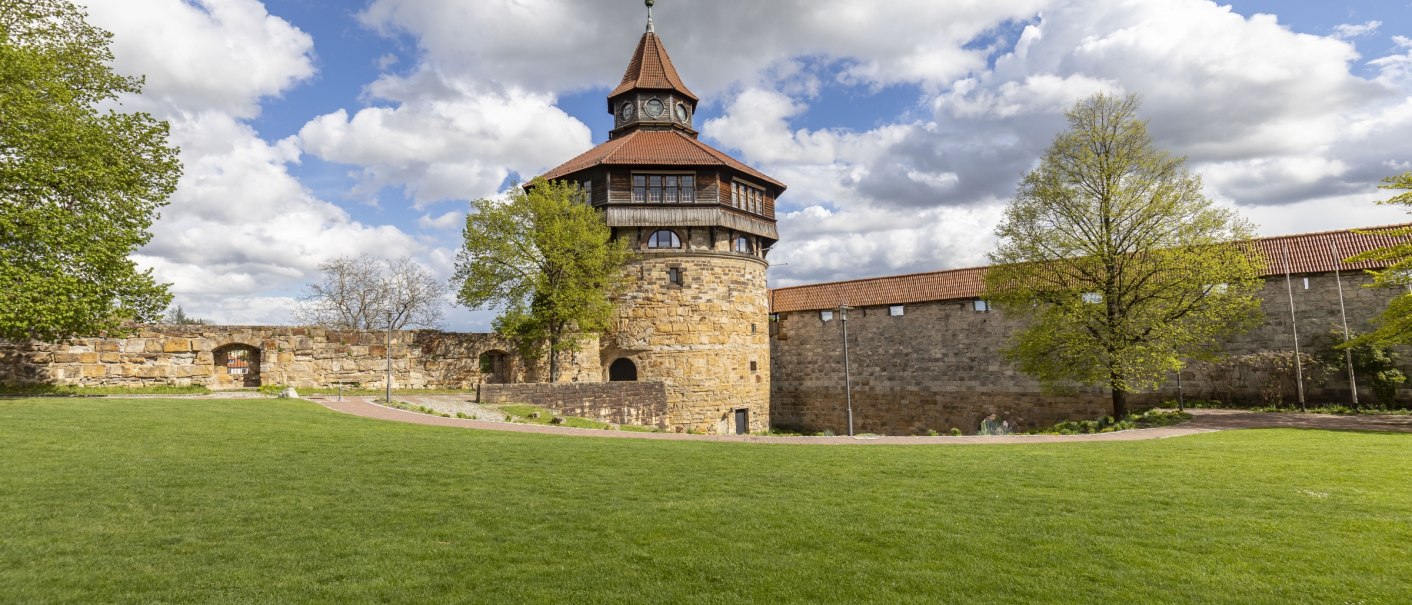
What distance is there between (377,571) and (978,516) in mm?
5386

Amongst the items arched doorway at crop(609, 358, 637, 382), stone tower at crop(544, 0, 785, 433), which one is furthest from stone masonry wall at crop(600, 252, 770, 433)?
arched doorway at crop(609, 358, 637, 382)

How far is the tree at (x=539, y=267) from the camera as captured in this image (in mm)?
24656

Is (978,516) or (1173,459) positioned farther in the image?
(1173,459)

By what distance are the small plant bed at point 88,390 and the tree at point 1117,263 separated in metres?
24.9

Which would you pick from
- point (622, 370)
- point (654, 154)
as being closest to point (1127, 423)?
point (622, 370)

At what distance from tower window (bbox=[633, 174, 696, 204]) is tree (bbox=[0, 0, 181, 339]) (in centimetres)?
1517

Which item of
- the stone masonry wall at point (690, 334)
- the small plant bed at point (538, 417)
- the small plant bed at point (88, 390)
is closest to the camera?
the small plant bed at point (88, 390)

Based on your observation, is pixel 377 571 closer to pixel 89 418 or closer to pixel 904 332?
pixel 89 418

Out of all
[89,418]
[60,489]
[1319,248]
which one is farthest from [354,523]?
[1319,248]

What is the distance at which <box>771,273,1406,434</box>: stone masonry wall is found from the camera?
2145 cm

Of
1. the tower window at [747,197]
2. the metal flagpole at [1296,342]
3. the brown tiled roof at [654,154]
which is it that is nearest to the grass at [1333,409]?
the metal flagpole at [1296,342]

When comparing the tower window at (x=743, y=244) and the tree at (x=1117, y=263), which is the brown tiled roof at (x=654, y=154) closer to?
the tower window at (x=743, y=244)

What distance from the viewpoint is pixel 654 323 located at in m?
27.4

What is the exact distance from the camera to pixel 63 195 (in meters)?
15.2
